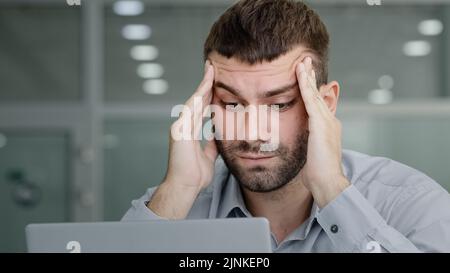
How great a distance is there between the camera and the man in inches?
39.5

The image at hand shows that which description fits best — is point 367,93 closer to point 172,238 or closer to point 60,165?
point 60,165

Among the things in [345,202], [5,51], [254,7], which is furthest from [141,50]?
[345,202]

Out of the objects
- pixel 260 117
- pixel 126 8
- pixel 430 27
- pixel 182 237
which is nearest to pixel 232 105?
pixel 260 117

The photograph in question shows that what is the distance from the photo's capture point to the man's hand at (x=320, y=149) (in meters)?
0.96

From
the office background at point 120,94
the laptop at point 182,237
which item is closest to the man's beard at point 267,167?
the laptop at point 182,237

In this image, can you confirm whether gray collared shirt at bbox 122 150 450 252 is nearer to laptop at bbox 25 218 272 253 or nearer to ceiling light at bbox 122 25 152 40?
laptop at bbox 25 218 272 253

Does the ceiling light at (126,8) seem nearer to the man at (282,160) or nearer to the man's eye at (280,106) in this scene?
the man at (282,160)

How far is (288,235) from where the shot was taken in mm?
1102

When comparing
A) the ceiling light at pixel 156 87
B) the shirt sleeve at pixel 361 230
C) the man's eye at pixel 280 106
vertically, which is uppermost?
the ceiling light at pixel 156 87

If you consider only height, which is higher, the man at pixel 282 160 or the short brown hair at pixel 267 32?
the short brown hair at pixel 267 32

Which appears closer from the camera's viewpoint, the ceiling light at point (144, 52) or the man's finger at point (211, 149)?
the man's finger at point (211, 149)

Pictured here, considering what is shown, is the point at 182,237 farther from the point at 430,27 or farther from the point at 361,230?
the point at 430,27

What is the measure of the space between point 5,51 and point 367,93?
1.18m

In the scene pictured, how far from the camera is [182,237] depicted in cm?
72
